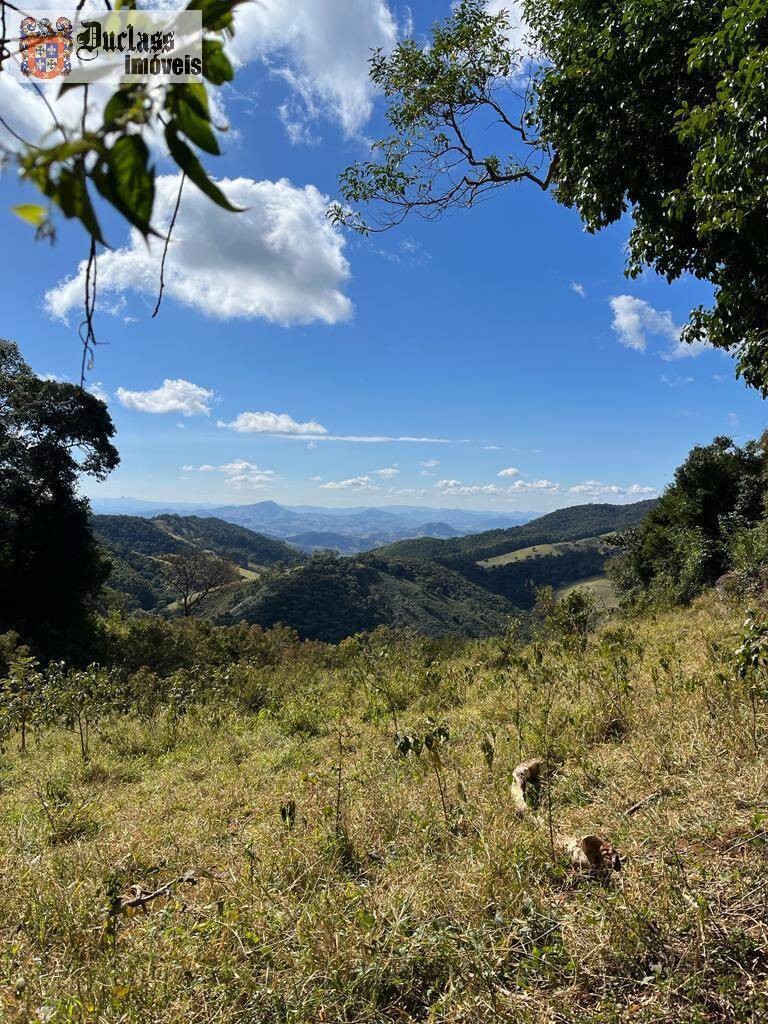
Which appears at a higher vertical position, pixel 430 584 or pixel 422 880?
pixel 422 880

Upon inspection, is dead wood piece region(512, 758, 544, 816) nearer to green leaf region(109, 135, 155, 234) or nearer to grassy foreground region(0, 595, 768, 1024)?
grassy foreground region(0, 595, 768, 1024)

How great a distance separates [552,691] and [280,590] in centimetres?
5771

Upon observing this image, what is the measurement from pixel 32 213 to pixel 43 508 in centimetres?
2339

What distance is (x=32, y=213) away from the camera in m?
0.55

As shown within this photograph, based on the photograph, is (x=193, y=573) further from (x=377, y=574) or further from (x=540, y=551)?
(x=540, y=551)

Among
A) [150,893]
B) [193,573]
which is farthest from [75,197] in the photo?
[193,573]

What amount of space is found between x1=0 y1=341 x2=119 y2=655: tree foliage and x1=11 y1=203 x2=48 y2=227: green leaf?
21283mm

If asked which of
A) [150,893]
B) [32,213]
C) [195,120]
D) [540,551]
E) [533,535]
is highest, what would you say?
[195,120]

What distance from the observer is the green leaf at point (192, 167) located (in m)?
0.61

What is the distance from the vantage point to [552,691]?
18.6ft

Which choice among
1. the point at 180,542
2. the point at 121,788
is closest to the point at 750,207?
the point at 121,788

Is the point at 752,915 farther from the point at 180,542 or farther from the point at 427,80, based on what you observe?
the point at 180,542

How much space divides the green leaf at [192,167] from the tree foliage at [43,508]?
21.3 metres

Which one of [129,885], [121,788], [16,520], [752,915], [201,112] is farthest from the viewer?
[16,520]
